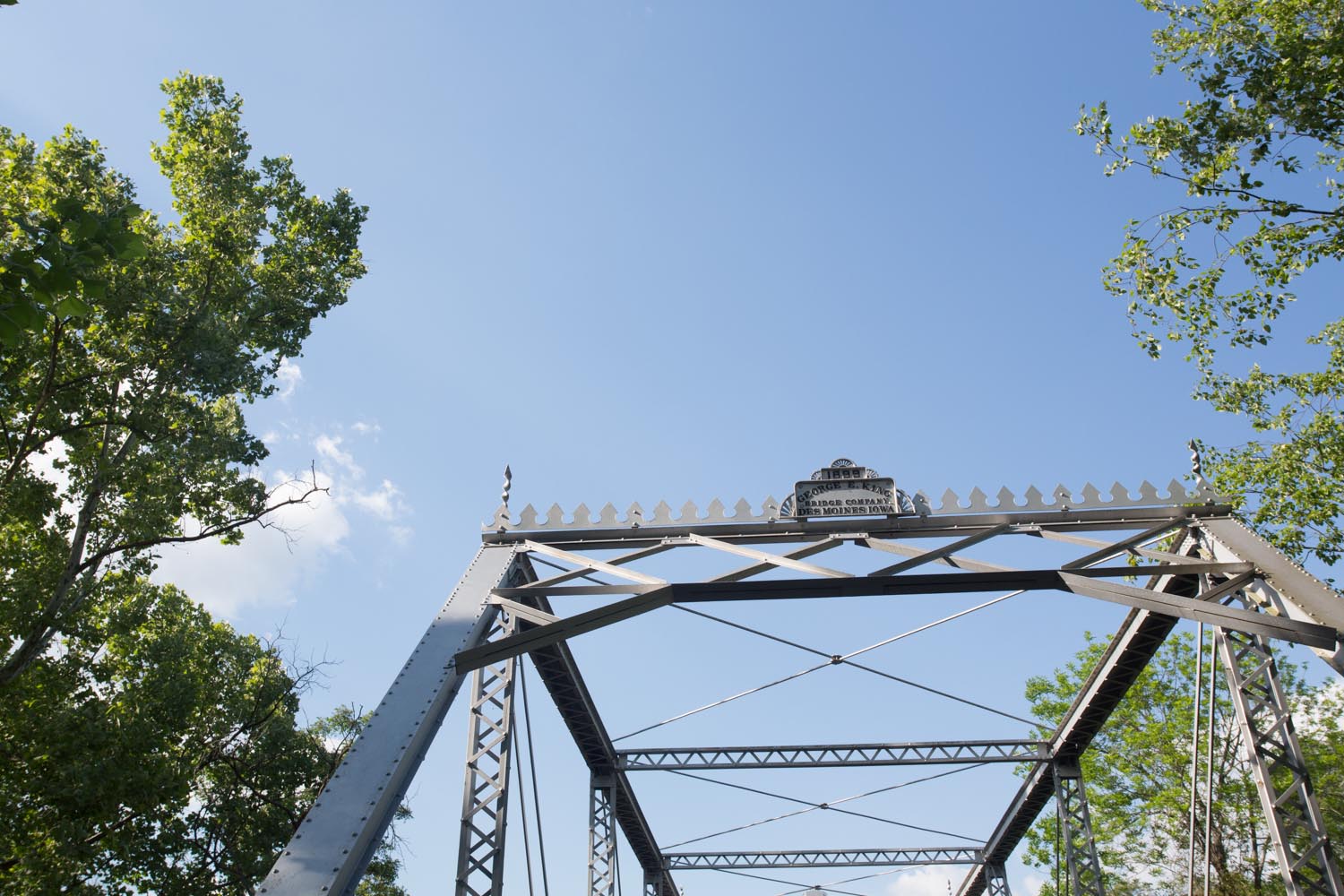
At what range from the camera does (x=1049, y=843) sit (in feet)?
93.8

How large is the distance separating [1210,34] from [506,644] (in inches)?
478

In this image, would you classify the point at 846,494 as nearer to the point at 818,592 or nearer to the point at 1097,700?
the point at 818,592

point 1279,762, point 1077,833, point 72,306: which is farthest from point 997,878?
point 72,306

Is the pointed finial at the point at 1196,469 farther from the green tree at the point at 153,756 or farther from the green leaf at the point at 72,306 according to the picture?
the green tree at the point at 153,756

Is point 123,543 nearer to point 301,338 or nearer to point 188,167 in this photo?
point 301,338

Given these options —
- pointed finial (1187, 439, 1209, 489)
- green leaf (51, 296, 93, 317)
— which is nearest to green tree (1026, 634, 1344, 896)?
pointed finial (1187, 439, 1209, 489)

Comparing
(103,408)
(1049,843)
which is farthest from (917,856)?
(103,408)

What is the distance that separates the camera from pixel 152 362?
13078 mm

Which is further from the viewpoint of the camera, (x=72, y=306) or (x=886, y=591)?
(x=886, y=591)

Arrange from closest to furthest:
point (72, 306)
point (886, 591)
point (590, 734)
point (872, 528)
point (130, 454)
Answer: point (72, 306) → point (886, 591) → point (872, 528) → point (130, 454) → point (590, 734)

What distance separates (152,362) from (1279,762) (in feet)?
50.1

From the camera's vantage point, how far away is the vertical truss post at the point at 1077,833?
16.3 m

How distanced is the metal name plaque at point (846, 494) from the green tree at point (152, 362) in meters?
8.65

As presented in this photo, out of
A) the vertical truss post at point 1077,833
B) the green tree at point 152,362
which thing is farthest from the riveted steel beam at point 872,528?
the vertical truss post at point 1077,833
